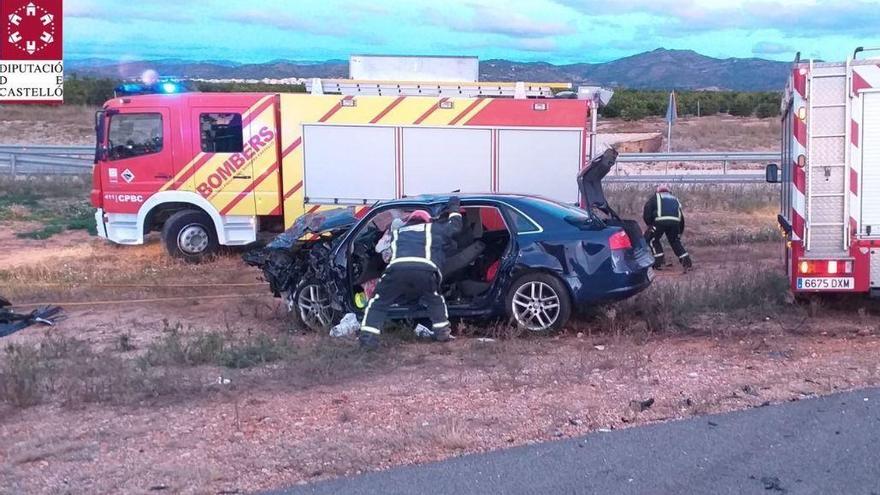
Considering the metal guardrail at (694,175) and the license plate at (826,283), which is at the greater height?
the metal guardrail at (694,175)

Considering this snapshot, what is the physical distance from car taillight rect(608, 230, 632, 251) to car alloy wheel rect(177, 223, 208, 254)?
8.34 metres

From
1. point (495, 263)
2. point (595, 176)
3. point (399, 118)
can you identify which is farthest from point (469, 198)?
point (399, 118)

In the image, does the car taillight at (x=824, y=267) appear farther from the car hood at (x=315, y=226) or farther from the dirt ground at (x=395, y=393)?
the car hood at (x=315, y=226)

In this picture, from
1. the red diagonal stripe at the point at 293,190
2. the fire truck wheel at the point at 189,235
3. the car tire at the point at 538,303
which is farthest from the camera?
the fire truck wheel at the point at 189,235

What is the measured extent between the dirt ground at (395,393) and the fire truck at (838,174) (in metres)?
0.56

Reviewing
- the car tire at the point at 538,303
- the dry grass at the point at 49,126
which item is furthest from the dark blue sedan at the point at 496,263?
the dry grass at the point at 49,126

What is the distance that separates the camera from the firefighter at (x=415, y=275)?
905 cm

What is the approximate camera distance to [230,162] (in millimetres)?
15812

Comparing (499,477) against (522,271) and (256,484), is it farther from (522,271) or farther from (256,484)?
(522,271)

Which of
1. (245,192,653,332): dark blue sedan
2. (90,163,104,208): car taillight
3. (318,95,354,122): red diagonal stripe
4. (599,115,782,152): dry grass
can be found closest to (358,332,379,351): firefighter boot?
(245,192,653,332): dark blue sedan

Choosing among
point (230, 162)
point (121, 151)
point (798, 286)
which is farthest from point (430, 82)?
point (798, 286)

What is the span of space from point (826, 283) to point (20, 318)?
26.6ft

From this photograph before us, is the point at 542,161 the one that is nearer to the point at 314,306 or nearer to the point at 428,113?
the point at 428,113

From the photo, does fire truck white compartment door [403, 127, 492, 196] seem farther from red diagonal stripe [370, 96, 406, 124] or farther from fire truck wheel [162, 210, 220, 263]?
fire truck wheel [162, 210, 220, 263]
